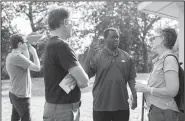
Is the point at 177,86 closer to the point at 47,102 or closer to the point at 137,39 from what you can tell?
the point at 47,102

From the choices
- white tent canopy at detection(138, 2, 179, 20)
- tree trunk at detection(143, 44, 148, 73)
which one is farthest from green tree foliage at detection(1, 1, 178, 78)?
white tent canopy at detection(138, 2, 179, 20)

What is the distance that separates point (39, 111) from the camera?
21.2 feet

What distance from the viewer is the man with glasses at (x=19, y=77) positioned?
317 cm

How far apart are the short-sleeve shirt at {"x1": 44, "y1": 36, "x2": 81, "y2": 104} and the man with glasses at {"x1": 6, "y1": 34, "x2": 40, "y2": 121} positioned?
1.19 m

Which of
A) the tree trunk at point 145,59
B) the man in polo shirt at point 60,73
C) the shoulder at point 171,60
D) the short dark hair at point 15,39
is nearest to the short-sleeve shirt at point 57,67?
the man in polo shirt at point 60,73

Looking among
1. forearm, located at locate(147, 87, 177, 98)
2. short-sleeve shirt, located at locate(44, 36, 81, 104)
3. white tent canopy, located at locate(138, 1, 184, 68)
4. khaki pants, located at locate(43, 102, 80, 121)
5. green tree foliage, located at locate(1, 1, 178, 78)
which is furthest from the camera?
green tree foliage, located at locate(1, 1, 178, 78)

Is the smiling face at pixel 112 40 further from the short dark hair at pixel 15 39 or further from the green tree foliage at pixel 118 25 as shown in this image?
the green tree foliage at pixel 118 25

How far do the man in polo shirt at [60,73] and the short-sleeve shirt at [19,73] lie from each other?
1193 millimetres

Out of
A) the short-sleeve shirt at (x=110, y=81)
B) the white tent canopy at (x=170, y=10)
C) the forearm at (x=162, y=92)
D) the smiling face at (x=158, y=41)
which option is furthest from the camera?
the white tent canopy at (x=170, y=10)

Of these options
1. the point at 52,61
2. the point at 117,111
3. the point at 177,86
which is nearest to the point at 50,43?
the point at 52,61

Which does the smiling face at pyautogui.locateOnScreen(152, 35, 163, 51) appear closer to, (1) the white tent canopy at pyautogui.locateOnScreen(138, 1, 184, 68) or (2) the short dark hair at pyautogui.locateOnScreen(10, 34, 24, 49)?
(2) the short dark hair at pyautogui.locateOnScreen(10, 34, 24, 49)

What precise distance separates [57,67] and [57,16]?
436 mm

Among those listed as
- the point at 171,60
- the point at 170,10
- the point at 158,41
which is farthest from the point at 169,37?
the point at 170,10

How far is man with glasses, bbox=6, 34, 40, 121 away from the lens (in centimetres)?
317
